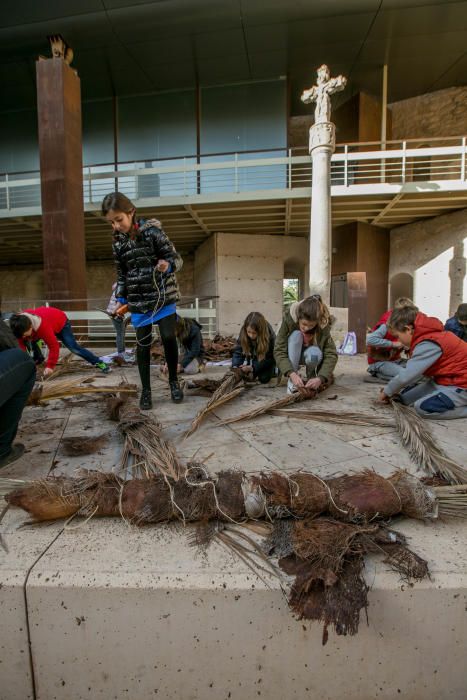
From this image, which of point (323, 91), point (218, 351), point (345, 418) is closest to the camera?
point (345, 418)

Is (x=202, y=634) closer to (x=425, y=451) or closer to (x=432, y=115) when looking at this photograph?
(x=425, y=451)

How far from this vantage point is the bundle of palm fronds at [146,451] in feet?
4.79

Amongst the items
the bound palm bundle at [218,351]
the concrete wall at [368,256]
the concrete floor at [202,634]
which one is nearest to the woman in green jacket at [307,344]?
the concrete floor at [202,634]

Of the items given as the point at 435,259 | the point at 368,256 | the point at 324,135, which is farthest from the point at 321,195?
the point at 435,259

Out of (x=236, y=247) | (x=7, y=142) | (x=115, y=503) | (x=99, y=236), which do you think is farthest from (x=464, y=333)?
(x=7, y=142)

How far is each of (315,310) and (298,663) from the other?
2385mm

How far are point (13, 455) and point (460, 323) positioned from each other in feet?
14.3

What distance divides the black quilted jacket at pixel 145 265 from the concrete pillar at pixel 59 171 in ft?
18.6

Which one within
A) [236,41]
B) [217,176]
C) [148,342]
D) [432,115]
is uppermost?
[236,41]

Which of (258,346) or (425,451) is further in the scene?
(258,346)

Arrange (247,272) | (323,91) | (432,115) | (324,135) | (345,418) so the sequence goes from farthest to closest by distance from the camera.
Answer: (247,272), (432,115), (324,135), (323,91), (345,418)

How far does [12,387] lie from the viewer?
1.50 m

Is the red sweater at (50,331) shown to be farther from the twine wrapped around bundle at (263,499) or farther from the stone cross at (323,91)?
the stone cross at (323,91)

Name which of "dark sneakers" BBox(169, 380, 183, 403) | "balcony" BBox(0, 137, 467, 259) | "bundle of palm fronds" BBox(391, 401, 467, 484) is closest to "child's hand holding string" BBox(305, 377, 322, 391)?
"bundle of palm fronds" BBox(391, 401, 467, 484)
